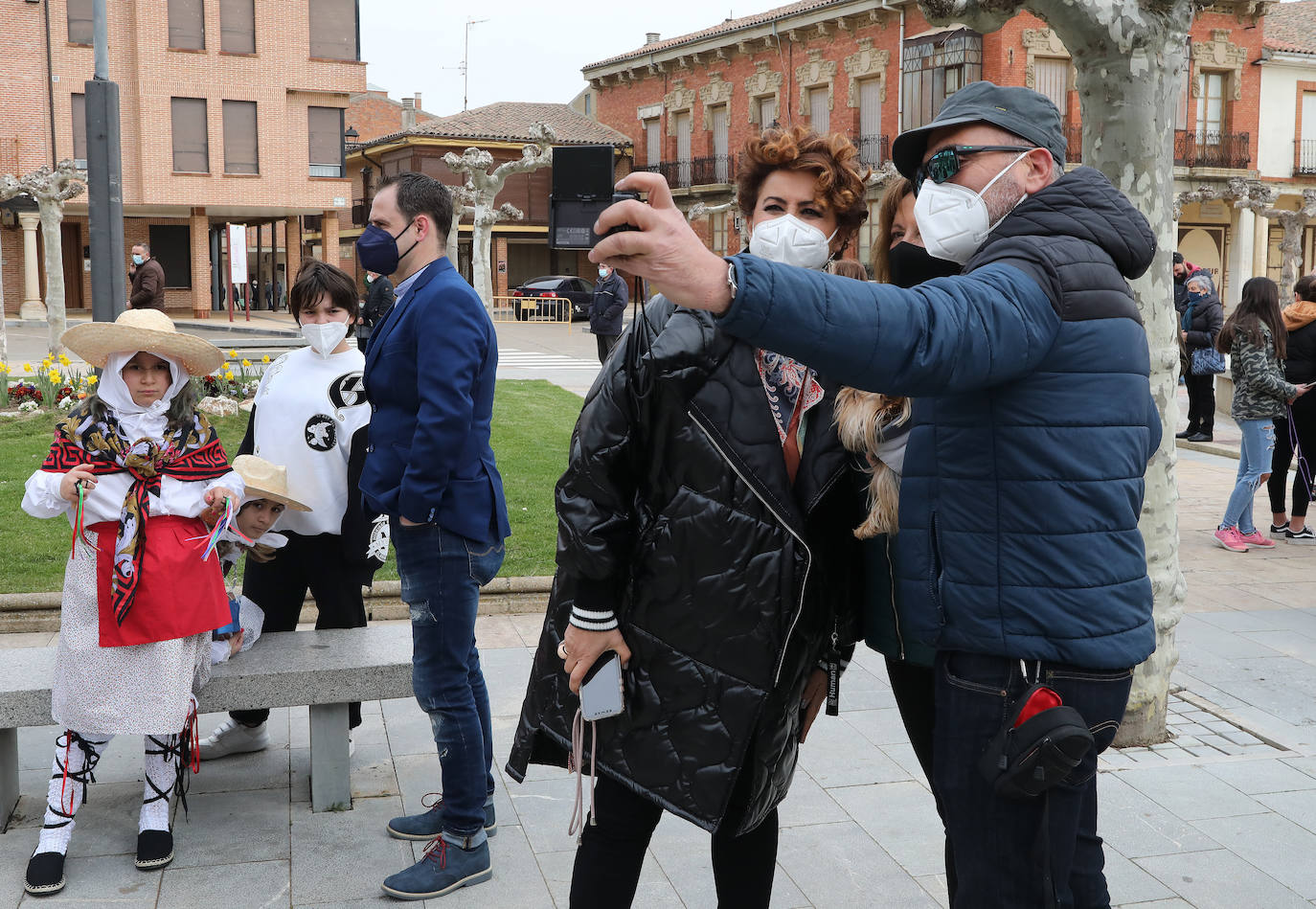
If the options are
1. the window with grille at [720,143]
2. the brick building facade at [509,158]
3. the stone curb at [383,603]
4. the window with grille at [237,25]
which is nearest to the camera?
the stone curb at [383,603]

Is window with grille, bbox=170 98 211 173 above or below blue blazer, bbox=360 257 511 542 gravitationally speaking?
above

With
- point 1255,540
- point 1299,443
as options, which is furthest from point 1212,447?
point 1255,540

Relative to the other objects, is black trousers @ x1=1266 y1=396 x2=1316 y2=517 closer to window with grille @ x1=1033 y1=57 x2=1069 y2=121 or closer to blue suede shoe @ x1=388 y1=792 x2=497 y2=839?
blue suede shoe @ x1=388 y1=792 x2=497 y2=839

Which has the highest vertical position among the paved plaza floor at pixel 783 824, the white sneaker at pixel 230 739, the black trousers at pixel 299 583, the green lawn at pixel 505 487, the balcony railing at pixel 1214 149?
the balcony railing at pixel 1214 149

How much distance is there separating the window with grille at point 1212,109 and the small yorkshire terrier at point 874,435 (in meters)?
40.1

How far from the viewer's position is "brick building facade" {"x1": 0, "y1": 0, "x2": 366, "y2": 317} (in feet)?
117

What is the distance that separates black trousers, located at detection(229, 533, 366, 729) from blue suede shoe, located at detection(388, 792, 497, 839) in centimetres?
68

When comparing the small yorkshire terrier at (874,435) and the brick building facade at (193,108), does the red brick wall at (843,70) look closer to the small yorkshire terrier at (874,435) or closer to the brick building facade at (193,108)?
the brick building facade at (193,108)

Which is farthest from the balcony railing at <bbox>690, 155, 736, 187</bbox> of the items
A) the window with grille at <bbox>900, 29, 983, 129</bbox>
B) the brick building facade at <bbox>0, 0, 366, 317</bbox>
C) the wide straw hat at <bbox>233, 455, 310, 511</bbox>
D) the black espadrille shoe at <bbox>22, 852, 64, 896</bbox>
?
the black espadrille shoe at <bbox>22, 852, 64, 896</bbox>

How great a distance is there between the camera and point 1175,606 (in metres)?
4.89

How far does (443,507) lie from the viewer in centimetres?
345

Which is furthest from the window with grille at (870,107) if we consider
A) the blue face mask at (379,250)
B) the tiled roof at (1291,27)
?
the blue face mask at (379,250)

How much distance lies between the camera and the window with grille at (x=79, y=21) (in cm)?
3569

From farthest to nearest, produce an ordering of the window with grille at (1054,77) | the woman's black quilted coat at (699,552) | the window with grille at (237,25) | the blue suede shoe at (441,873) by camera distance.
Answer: the window with grille at (237,25) → the window with grille at (1054,77) → the blue suede shoe at (441,873) → the woman's black quilted coat at (699,552)
